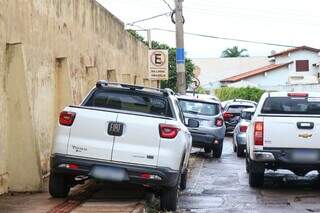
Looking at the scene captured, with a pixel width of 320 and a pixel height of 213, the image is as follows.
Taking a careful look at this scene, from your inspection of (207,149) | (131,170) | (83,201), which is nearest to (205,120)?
(207,149)

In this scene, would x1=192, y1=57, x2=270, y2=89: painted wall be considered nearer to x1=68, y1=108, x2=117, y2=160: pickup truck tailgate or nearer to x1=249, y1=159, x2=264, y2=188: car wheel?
x1=249, y1=159, x2=264, y2=188: car wheel

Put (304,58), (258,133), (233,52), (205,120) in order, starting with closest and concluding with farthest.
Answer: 1. (258,133)
2. (205,120)
3. (304,58)
4. (233,52)

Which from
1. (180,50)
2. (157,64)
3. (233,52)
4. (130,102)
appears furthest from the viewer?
(233,52)

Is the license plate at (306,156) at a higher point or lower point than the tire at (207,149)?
higher

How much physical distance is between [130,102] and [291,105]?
376 cm

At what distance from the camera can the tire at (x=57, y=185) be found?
9219mm

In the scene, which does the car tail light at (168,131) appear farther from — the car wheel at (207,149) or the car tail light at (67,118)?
the car wheel at (207,149)

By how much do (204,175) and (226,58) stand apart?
82210 millimetres

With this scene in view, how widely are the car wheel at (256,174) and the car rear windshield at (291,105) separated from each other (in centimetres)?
102

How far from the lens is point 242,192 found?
11805mm

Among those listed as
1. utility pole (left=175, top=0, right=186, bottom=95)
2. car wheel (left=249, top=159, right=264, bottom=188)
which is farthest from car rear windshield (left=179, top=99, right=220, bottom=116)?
car wheel (left=249, top=159, right=264, bottom=188)

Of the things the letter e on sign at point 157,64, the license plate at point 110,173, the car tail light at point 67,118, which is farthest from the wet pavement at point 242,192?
the letter e on sign at point 157,64

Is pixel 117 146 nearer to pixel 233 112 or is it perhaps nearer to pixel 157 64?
pixel 157 64

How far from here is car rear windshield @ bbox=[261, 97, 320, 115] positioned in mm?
11992
